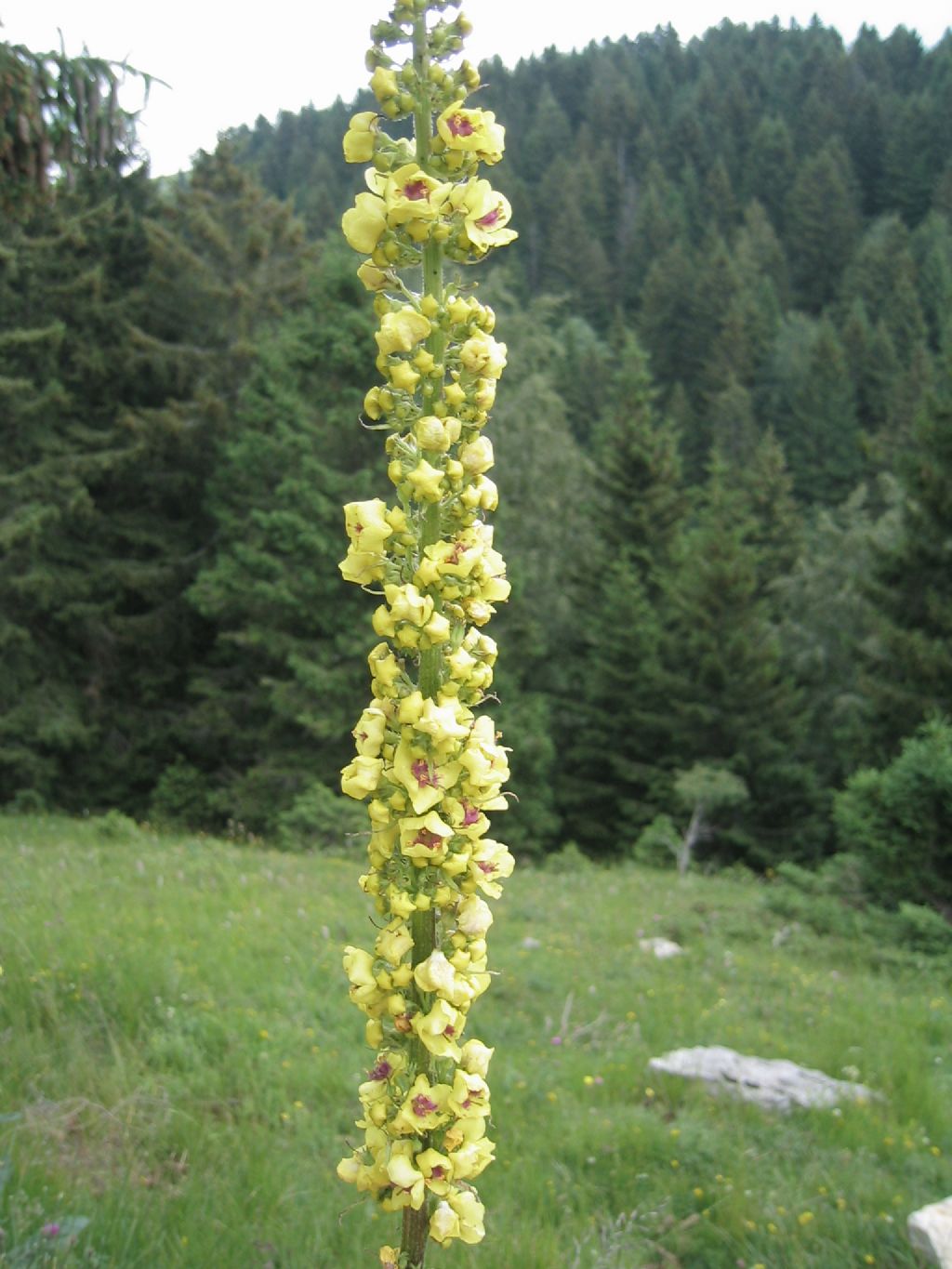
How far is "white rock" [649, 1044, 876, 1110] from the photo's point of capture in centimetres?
473

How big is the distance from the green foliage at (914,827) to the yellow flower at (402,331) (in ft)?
27.9

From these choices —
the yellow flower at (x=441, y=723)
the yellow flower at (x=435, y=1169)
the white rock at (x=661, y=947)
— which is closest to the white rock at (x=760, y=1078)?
the white rock at (x=661, y=947)

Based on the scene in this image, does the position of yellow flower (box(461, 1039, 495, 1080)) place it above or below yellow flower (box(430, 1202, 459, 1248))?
above

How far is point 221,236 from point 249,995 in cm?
2268

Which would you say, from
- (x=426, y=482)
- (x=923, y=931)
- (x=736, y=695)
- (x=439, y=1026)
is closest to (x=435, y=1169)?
(x=439, y=1026)

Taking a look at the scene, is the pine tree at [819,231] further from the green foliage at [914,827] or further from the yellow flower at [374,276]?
the yellow flower at [374,276]

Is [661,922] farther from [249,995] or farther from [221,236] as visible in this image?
[221,236]

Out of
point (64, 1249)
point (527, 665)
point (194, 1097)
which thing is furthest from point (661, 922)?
point (527, 665)

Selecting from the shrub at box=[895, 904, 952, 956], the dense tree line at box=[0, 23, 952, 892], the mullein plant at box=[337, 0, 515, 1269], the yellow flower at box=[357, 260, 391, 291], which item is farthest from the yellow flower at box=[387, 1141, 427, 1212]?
the dense tree line at box=[0, 23, 952, 892]

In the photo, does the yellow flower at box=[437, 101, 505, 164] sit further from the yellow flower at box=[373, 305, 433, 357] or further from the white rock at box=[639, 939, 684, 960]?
the white rock at box=[639, 939, 684, 960]

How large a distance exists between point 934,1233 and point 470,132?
130 inches

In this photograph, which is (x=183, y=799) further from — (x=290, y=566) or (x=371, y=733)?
(x=371, y=733)

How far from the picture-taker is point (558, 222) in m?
77.1

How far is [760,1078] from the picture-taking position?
492 centimetres
